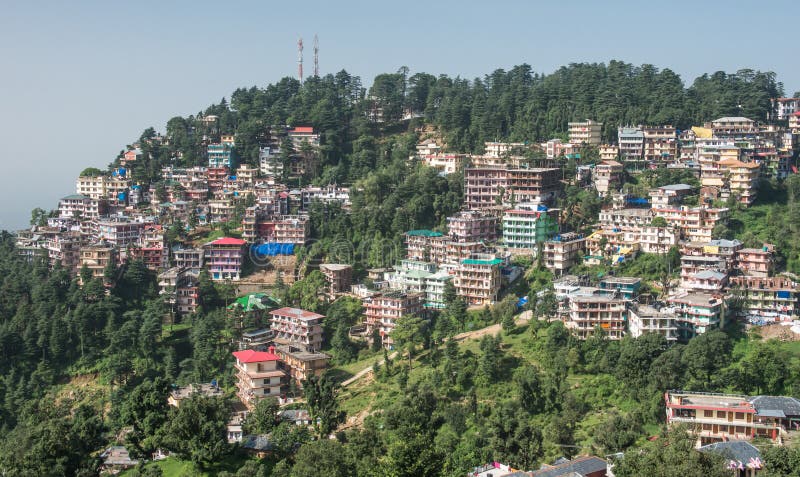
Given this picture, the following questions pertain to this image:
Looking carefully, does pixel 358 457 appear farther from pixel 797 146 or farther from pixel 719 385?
pixel 797 146

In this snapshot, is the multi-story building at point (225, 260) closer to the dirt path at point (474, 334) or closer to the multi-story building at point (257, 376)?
the multi-story building at point (257, 376)

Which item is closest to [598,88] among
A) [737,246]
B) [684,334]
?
[737,246]

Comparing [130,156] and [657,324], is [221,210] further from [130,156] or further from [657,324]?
[657,324]

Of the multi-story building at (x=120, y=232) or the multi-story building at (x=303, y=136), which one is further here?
the multi-story building at (x=303, y=136)

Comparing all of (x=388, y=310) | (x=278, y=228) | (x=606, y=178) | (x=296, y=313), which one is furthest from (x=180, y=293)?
(x=606, y=178)

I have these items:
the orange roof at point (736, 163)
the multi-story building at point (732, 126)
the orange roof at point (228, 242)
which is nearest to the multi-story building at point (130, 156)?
the orange roof at point (228, 242)

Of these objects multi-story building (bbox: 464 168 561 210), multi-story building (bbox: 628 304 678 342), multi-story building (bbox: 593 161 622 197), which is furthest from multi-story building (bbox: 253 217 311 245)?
multi-story building (bbox: 628 304 678 342)

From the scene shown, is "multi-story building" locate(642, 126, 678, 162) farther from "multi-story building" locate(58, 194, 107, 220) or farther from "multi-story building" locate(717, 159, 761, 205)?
"multi-story building" locate(58, 194, 107, 220)
